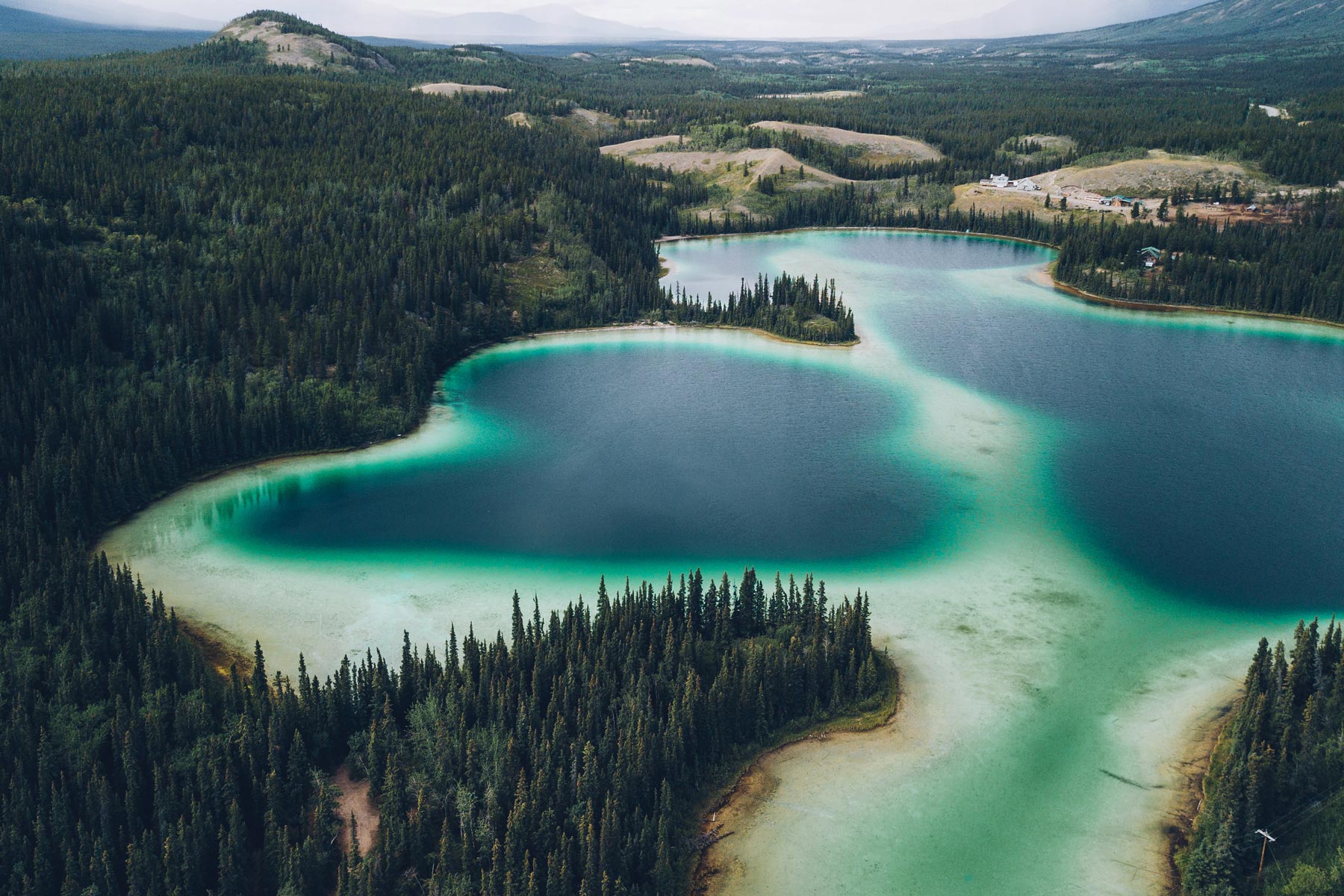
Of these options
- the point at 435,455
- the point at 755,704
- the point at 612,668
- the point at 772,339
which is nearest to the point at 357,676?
the point at 612,668

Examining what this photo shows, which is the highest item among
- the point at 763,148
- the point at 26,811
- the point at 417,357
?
the point at 763,148

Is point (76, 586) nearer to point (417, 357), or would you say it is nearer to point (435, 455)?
point (435, 455)

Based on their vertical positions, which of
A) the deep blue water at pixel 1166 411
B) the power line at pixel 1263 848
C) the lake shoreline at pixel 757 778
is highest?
the deep blue water at pixel 1166 411

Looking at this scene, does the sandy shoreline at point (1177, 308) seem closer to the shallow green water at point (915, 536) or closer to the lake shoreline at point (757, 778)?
the shallow green water at point (915, 536)

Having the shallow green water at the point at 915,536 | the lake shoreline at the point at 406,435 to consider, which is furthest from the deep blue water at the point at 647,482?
the lake shoreline at the point at 406,435

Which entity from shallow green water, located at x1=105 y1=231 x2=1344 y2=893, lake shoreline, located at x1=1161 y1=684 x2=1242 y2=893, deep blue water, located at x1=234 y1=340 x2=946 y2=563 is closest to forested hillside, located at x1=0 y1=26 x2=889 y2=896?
shallow green water, located at x1=105 y1=231 x2=1344 y2=893

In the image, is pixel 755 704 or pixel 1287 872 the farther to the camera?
pixel 755 704

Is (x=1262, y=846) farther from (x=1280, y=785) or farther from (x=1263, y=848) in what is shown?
(x=1280, y=785)

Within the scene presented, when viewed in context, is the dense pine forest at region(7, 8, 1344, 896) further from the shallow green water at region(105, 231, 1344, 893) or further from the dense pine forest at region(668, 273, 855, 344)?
the shallow green water at region(105, 231, 1344, 893)
